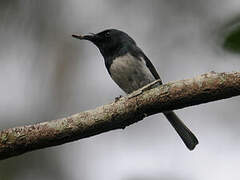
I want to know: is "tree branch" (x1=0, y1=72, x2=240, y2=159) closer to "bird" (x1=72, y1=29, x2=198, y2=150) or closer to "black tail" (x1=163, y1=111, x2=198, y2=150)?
"bird" (x1=72, y1=29, x2=198, y2=150)

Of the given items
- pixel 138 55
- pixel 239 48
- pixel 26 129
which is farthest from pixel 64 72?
pixel 239 48

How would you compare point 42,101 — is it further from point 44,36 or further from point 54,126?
point 54,126

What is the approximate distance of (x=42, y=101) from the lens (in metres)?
6.24

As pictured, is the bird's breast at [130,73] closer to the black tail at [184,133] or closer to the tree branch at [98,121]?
the black tail at [184,133]

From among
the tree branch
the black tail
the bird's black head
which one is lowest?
the black tail

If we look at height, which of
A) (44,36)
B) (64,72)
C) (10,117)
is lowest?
(10,117)

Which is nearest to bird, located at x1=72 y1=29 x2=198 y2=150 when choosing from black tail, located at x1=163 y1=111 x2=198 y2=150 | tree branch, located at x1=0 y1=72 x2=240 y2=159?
black tail, located at x1=163 y1=111 x2=198 y2=150

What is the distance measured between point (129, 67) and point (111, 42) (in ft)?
1.75

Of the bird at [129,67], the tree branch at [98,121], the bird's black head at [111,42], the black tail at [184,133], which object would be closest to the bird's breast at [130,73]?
the bird at [129,67]

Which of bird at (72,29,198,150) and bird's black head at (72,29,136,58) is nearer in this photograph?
bird at (72,29,198,150)

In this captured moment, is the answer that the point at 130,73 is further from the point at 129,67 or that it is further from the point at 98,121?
the point at 98,121

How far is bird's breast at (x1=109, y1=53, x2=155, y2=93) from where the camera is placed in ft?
15.1

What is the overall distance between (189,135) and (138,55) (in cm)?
89

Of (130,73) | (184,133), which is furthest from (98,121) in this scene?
(184,133)
